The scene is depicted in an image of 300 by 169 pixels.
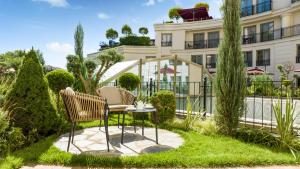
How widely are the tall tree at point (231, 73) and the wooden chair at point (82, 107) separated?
2861mm

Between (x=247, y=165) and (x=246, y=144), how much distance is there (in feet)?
4.34

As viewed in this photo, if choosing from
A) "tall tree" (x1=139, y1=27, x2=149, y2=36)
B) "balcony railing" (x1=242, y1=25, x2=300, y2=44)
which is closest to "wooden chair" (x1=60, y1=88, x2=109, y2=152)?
"balcony railing" (x1=242, y1=25, x2=300, y2=44)

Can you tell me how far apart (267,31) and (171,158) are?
27695mm

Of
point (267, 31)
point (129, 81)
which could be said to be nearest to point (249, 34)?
point (267, 31)

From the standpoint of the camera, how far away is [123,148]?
5.23 meters

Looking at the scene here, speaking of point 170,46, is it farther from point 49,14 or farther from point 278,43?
point 49,14

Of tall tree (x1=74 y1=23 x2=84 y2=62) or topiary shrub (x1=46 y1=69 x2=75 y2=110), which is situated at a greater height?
tall tree (x1=74 y1=23 x2=84 y2=62)

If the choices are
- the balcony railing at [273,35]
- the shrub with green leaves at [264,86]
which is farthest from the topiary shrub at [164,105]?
the balcony railing at [273,35]

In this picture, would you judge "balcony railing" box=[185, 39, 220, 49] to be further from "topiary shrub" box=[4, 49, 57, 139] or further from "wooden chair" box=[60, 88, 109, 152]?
"wooden chair" box=[60, 88, 109, 152]

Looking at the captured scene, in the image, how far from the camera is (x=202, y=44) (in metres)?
33.6

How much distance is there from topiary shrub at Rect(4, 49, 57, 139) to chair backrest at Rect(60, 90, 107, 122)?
87 centimetres

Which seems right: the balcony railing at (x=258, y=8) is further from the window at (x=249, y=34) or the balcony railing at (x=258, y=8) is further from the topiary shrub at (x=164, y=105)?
the topiary shrub at (x=164, y=105)

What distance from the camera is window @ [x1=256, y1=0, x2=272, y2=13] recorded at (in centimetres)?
2829

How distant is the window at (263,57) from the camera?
2776 cm
